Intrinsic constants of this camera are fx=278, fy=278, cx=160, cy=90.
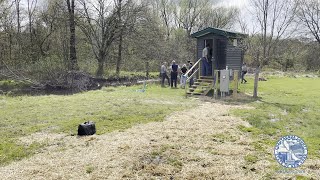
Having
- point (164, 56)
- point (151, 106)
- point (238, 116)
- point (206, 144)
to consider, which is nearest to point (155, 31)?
point (164, 56)

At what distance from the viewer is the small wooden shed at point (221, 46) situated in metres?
13.3

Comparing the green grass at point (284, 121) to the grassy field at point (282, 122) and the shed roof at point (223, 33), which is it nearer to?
the grassy field at point (282, 122)

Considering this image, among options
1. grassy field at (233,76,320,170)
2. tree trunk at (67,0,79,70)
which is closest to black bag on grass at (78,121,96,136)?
grassy field at (233,76,320,170)

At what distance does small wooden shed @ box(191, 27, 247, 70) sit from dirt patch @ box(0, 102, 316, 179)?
7.52 meters

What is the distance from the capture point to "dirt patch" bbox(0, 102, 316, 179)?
406cm

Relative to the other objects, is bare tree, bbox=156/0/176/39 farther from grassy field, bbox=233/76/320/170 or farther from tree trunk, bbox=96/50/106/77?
grassy field, bbox=233/76/320/170

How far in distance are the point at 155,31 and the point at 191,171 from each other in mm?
20615

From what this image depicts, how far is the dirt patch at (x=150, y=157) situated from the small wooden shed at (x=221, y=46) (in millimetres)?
7517

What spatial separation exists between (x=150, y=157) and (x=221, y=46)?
1101cm

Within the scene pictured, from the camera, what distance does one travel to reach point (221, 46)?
47.9ft

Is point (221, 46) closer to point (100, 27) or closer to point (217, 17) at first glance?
point (100, 27)

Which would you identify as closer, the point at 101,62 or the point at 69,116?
the point at 69,116

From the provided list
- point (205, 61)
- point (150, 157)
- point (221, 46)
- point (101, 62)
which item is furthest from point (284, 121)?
point (101, 62)

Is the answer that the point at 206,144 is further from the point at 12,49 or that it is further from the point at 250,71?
the point at 250,71
